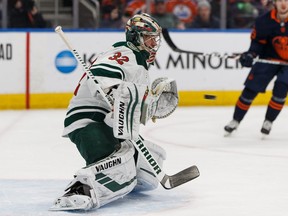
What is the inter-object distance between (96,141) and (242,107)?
283cm

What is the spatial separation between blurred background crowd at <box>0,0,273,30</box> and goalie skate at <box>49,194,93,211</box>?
4.61 meters

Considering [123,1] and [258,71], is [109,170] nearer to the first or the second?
[258,71]

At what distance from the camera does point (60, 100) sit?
805 cm

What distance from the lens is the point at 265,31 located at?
634cm

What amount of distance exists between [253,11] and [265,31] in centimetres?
261

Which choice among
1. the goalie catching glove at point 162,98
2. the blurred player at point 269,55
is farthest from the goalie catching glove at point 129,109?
the blurred player at point 269,55

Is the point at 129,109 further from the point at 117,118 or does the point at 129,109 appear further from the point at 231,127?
the point at 231,127

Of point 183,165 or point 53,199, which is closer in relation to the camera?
point 53,199

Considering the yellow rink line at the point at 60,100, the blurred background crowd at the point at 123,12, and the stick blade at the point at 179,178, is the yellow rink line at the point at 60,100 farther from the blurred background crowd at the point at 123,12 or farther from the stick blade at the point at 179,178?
the stick blade at the point at 179,178

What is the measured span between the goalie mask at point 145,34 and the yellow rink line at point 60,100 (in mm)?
4025

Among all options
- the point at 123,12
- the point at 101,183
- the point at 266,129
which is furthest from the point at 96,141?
the point at 123,12

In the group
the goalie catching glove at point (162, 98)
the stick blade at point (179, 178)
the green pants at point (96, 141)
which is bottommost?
the stick blade at point (179, 178)

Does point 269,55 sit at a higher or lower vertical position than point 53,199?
higher

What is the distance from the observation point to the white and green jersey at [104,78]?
3793 millimetres
